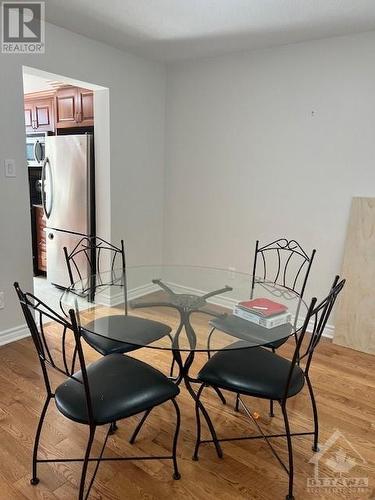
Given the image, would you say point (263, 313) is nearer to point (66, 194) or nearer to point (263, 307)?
point (263, 307)

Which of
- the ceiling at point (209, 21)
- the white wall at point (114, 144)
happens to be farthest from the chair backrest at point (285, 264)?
the ceiling at point (209, 21)

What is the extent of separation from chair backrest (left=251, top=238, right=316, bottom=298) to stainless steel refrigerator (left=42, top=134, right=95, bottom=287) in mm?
1740

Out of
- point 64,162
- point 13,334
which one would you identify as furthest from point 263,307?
point 64,162

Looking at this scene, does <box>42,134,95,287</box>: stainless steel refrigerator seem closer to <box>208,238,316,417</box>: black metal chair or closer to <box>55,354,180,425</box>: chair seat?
<box>208,238,316,417</box>: black metal chair

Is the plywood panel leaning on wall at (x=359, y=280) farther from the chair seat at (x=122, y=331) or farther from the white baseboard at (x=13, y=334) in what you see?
the white baseboard at (x=13, y=334)

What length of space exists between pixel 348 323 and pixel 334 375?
58 cm

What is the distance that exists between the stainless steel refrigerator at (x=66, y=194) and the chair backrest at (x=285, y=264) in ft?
5.71

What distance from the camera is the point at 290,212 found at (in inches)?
131

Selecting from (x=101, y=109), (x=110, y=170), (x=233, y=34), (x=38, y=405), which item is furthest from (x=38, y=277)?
(x=233, y=34)

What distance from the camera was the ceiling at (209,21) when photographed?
2396 mm

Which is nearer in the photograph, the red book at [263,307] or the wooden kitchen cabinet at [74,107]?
the red book at [263,307]

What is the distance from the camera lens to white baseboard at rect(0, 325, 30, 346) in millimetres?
2904

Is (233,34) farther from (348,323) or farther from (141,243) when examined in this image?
(348,323)

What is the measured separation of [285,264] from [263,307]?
4.93 ft
